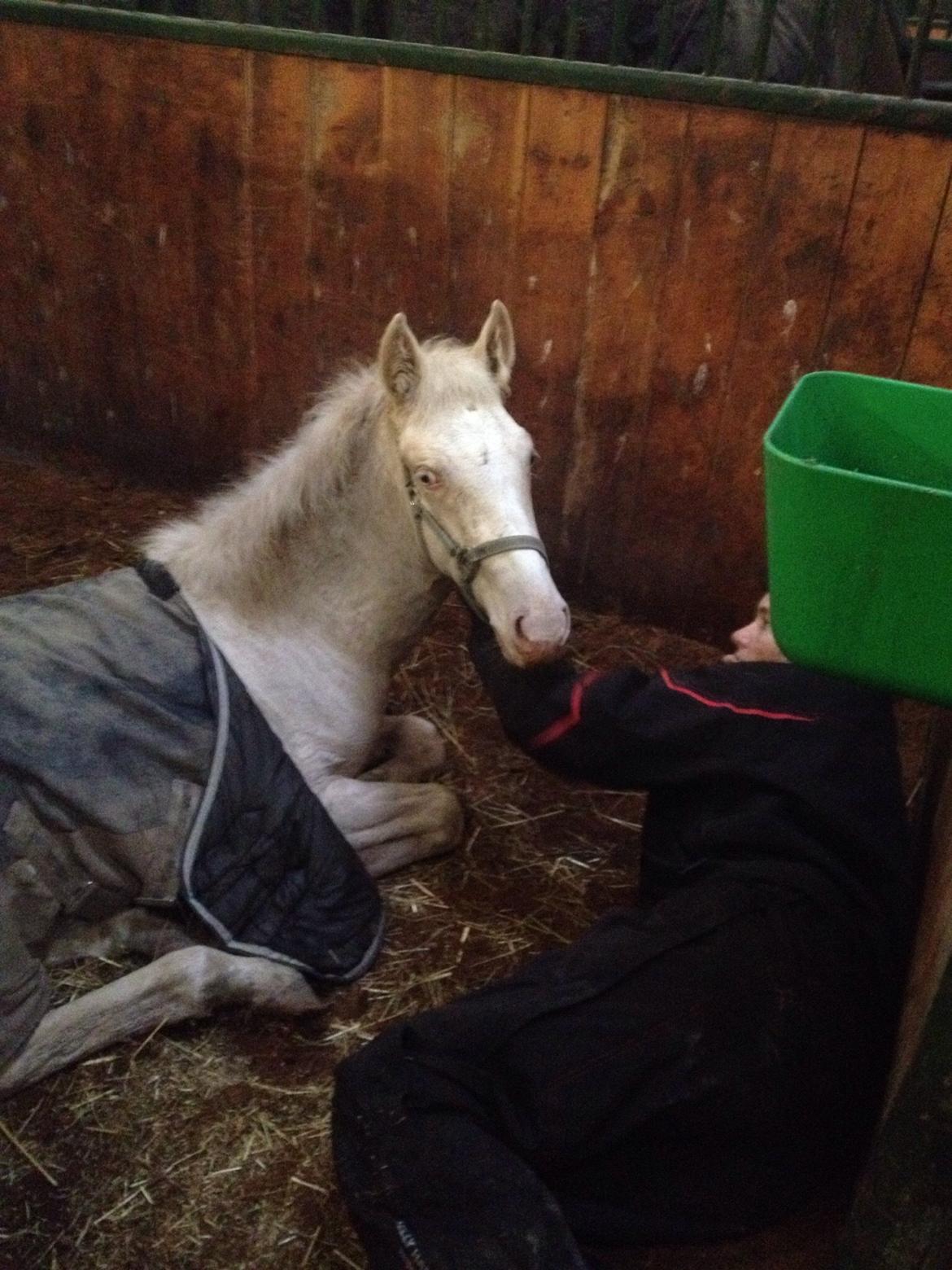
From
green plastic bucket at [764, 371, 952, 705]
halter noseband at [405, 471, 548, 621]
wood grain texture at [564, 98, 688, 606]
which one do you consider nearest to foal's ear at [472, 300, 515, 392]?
halter noseband at [405, 471, 548, 621]

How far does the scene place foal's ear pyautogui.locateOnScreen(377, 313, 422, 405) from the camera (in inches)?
94.4

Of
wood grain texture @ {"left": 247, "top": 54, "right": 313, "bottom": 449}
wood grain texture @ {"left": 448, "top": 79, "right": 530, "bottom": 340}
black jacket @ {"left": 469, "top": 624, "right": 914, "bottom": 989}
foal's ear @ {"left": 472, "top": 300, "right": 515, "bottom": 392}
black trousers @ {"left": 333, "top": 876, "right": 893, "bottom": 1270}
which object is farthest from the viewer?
wood grain texture @ {"left": 247, "top": 54, "right": 313, "bottom": 449}

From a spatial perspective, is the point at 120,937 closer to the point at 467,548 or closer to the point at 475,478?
the point at 467,548

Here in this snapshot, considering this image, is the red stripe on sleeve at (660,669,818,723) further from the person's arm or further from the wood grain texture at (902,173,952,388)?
the wood grain texture at (902,173,952,388)

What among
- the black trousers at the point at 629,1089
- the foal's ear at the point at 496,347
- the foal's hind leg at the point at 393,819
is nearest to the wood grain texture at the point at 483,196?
the foal's ear at the point at 496,347

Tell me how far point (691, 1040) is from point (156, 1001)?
3.95ft

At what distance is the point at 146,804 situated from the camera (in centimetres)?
238

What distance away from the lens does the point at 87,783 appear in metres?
2.32

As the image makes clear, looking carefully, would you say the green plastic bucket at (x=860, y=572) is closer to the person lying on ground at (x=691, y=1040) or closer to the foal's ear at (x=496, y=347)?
the person lying on ground at (x=691, y=1040)

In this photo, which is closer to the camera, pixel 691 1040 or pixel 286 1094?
pixel 691 1040

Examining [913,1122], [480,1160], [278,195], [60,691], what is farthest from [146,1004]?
[278,195]

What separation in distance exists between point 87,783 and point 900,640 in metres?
1.69

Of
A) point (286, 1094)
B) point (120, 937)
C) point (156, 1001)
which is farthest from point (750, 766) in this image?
point (120, 937)

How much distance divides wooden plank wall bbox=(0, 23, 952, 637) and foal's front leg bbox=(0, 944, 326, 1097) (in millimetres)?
2140
